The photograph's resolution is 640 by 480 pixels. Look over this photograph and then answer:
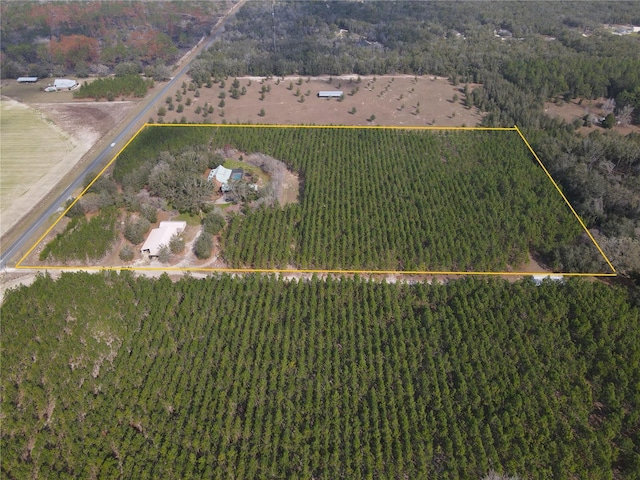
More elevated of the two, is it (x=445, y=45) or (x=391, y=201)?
(x=445, y=45)

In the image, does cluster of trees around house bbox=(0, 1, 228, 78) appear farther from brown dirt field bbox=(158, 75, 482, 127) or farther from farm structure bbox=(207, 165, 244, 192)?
farm structure bbox=(207, 165, 244, 192)

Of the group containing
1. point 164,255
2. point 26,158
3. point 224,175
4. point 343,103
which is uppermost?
point 343,103

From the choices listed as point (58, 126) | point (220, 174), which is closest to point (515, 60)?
point (220, 174)

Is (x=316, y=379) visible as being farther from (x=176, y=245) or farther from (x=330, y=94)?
(x=330, y=94)

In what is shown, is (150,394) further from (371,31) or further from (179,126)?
(371,31)

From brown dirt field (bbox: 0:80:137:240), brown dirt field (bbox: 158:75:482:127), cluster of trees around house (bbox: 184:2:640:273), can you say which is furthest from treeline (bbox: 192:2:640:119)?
brown dirt field (bbox: 0:80:137:240)

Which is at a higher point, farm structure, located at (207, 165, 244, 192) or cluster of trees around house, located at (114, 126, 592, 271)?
cluster of trees around house, located at (114, 126, 592, 271)

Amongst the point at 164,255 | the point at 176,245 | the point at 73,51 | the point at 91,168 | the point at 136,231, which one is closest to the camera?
the point at 164,255
